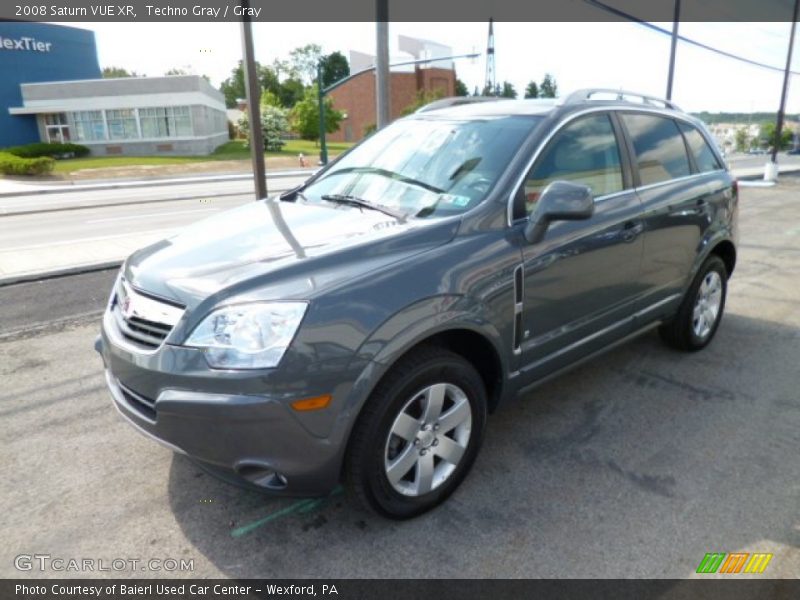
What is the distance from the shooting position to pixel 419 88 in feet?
222

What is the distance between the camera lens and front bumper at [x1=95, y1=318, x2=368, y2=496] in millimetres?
2209

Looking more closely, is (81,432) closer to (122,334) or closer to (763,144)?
(122,334)

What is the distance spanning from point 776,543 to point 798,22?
24.9m

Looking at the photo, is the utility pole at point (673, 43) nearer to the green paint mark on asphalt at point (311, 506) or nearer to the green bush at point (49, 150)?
the green paint mark on asphalt at point (311, 506)

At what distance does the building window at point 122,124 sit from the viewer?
43812mm

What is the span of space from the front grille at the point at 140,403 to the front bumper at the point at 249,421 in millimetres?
18

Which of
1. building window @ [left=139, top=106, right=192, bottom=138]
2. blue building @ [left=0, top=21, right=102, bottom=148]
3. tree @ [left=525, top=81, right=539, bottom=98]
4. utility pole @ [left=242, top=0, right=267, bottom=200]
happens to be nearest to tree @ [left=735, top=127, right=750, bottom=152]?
tree @ [left=525, top=81, right=539, bottom=98]

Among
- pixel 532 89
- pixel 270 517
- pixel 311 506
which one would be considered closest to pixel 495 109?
pixel 311 506

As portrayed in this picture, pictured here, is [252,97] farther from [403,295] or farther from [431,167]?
[403,295]

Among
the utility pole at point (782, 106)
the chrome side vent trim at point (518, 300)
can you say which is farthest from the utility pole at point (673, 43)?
the chrome side vent trim at point (518, 300)

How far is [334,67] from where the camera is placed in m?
104

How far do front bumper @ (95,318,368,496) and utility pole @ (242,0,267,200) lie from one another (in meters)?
5.60

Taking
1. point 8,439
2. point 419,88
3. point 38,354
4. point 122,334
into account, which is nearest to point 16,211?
point 38,354

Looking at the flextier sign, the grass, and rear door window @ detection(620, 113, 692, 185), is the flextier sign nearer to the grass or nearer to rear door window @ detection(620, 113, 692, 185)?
the grass
